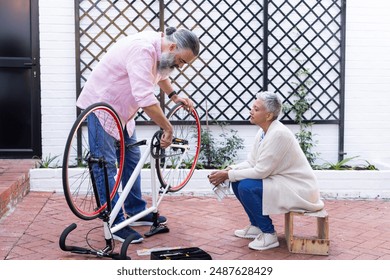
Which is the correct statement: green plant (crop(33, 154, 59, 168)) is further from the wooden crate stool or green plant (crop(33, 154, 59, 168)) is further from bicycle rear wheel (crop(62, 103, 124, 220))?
the wooden crate stool

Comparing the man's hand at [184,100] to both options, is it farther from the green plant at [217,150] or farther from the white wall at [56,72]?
the white wall at [56,72]

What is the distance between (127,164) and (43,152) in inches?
74.1

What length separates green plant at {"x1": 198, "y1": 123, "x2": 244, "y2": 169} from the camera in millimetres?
5293

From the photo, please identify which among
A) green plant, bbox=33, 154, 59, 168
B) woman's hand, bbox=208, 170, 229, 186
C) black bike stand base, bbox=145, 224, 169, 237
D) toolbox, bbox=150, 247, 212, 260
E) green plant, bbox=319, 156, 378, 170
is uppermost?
woman's hand, bbox=208, 170, 229, 186

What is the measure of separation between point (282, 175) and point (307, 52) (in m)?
2.55

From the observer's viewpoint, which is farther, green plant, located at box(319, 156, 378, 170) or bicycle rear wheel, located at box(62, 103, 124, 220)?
green plant, located at box(319, 156, 378, 170)

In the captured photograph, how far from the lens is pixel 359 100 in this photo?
5.64 meters

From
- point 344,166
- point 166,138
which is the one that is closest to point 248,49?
point 344,166

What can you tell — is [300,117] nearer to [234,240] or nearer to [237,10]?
[237,10]

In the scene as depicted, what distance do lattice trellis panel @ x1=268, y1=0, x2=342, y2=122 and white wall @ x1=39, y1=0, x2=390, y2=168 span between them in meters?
0.13

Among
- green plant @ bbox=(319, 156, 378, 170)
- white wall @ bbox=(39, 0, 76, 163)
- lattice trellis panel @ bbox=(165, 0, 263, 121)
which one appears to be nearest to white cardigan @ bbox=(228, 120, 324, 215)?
green plant @ bbox=(319, 156, 378, 170)

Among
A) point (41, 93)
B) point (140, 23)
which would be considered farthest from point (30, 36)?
point (140, 23)

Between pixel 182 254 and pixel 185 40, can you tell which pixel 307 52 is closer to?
pixel 185 40

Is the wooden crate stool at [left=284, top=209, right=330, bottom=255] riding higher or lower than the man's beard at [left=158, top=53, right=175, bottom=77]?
lower
